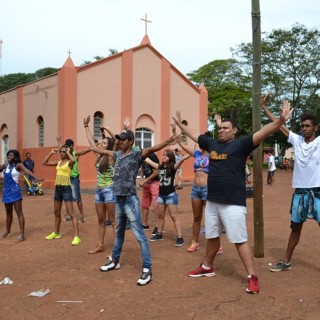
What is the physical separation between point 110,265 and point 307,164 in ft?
9.24

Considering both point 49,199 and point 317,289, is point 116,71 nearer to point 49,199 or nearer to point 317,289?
point 49,199

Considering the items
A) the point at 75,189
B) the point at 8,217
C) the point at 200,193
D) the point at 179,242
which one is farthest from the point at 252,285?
the point at 75,189

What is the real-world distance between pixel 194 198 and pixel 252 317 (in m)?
2.61

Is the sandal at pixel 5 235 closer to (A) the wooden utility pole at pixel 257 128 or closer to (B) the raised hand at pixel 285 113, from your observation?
(A) the wooden utility pole at pixel 257 128

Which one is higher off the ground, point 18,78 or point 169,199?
point 18,78

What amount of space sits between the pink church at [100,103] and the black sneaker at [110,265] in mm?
13153

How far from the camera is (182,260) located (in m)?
5.61

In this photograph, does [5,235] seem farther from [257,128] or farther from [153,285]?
[257,128]

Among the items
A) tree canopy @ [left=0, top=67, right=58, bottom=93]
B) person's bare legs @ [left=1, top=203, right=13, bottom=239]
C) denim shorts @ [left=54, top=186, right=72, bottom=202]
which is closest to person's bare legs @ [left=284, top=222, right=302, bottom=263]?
denim shorts @ [left=54, top=186, right=72, bottom=202]

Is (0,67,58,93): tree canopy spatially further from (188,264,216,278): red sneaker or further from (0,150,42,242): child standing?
(188,264,216,278): red sneaker

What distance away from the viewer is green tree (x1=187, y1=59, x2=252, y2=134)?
35562mm

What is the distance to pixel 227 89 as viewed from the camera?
36.3 meters

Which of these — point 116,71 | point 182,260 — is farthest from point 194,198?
point 116,71

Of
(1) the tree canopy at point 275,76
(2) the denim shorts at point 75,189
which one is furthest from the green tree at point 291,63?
(2) the denim shorts at point 75,189
